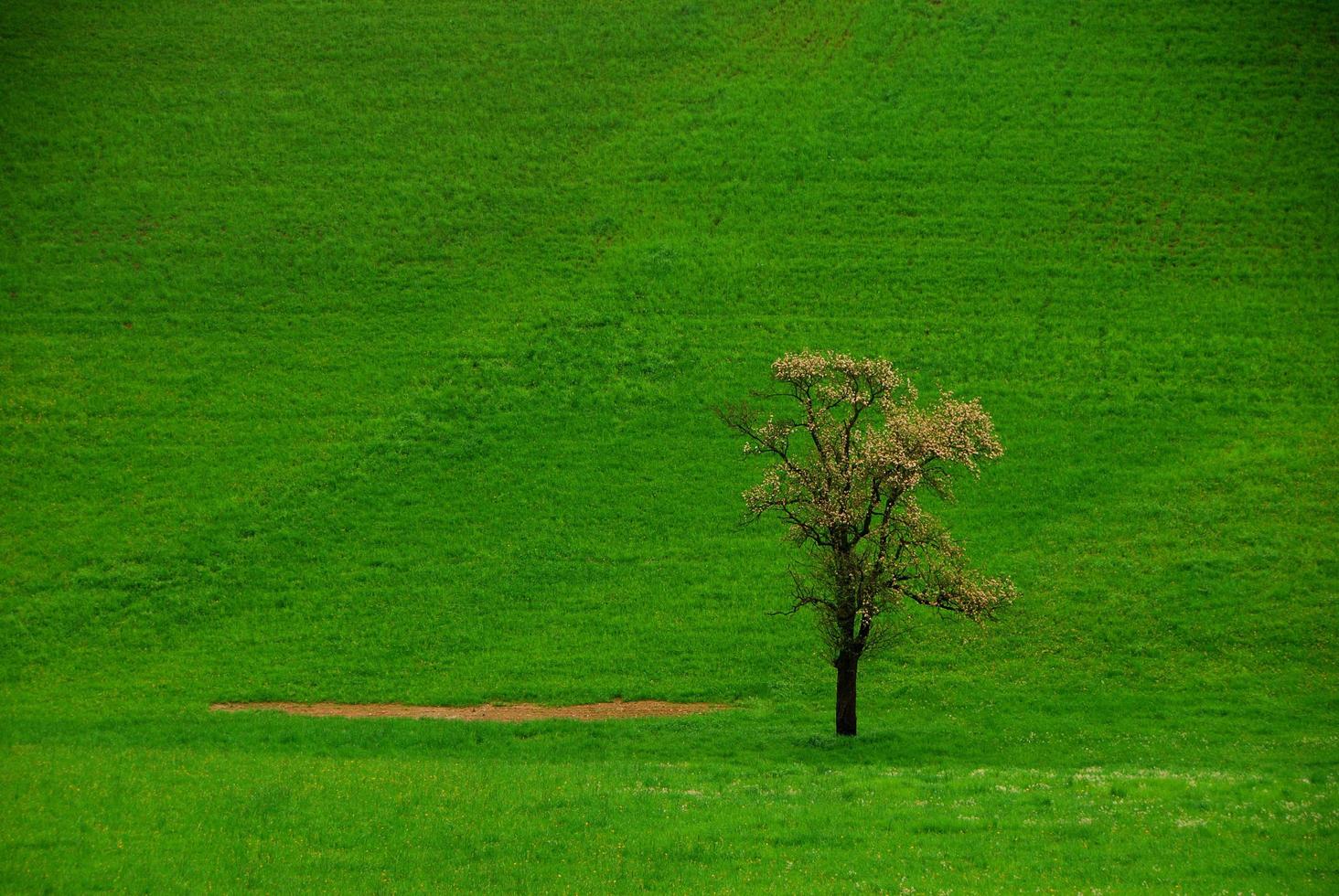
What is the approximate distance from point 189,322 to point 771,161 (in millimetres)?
38183

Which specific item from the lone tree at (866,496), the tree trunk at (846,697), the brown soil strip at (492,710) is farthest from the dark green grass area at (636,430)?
the lone tree at (866,496)

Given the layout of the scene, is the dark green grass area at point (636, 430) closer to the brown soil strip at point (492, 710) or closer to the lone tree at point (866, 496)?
the brown soil strip at point (492, 710)

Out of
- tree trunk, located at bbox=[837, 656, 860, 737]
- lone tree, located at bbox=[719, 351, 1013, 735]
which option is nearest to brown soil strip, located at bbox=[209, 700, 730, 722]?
tree trunk, located at bbox=[837, 656, 860, 737]

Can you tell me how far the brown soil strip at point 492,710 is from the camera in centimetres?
3669

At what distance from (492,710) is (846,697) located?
506 inches

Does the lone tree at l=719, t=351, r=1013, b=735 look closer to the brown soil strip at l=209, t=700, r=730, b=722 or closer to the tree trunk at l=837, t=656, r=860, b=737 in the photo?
the tree trunk at l=837, t=656, r=860, b=737

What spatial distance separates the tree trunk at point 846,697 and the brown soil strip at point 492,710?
17.3ft

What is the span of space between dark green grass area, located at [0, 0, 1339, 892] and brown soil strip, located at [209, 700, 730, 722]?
89 cm

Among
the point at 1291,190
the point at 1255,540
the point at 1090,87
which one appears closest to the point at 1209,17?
the point at 1090,87

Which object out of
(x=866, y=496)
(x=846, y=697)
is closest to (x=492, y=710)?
(x=846, y=697)

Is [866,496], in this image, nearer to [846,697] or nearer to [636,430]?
[846,697]

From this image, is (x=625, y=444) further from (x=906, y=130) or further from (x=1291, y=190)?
(x=1291, y=190)

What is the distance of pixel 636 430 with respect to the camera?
177ft

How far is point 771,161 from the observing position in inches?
2761
